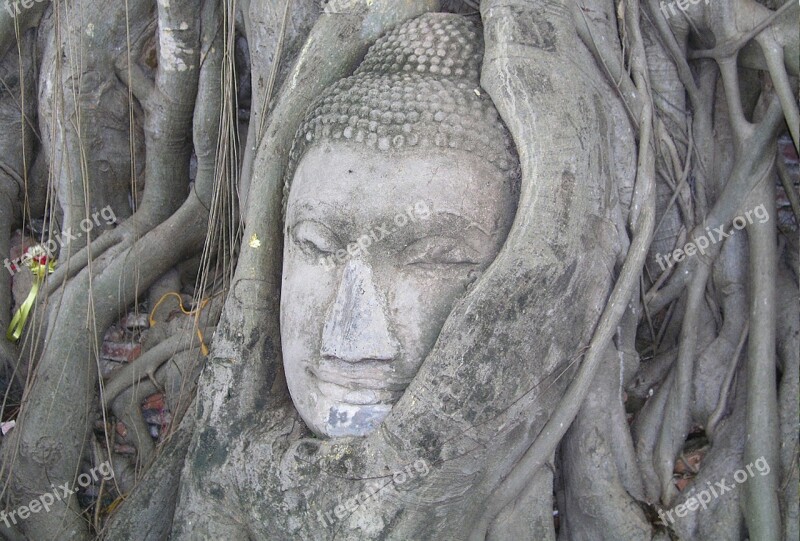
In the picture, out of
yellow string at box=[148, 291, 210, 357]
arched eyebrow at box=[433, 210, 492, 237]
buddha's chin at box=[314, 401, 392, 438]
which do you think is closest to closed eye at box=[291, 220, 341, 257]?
arched eyebrow at box=[433, 210, 492, 237]

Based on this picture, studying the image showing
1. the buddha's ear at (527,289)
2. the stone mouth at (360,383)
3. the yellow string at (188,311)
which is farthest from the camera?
the yellow string at (188,311)

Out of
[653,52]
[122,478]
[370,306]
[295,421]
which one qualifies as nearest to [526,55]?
[653,52]

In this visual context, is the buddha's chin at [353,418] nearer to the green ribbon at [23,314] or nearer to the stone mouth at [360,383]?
the stone mouth at [360,383]

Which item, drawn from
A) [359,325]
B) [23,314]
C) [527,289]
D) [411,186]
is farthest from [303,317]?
[23,314]

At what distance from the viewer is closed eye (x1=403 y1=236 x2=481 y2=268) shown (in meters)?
2.12

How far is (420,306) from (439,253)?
14cm

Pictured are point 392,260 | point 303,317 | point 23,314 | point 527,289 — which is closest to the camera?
point 527,289

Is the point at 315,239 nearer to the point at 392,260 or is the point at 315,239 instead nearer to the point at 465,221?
the point at 392,260

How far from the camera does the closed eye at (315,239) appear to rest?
2.21 m

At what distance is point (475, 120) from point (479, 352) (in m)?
0.59

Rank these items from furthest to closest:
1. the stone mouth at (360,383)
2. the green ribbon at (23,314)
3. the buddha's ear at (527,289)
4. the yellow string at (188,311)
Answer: the green ribbon at (23,314), the yellow string at (188,311), the stone mouth at (360,383), the buddha's ear at (527,289)

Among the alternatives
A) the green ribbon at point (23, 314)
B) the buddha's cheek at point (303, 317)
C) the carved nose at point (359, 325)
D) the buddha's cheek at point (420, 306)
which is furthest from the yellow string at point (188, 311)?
the buddha's cheek at point (420, 306)

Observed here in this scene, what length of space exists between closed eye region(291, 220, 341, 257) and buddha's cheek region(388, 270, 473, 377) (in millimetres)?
206

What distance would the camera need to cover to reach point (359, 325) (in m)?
2.11
